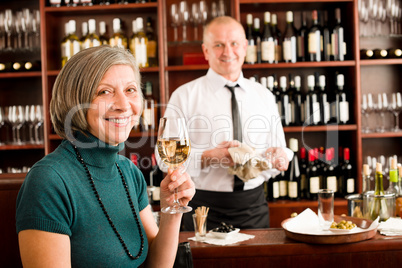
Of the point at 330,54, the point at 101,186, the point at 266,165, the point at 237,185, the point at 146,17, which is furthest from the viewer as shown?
the point at 146,17

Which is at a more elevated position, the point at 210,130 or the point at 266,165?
the point at 210,130

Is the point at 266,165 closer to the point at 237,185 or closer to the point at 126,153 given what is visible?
the point at 237,185

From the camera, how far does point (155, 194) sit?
136 inches

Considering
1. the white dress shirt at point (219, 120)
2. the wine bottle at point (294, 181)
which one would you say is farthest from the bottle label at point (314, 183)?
the white dress shirt at point (219, 120)

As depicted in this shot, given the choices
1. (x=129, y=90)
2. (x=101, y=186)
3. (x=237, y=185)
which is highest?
(x=129, y=90)

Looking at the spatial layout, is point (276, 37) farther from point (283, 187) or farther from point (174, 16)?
point (283, 187)

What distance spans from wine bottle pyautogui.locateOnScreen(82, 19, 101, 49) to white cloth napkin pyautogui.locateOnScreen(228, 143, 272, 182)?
170 cm

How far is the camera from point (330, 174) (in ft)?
11.4

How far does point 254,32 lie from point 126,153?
1.48 metres

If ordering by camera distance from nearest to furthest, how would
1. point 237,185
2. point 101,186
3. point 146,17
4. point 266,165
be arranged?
point 101,186 → point 266,165 → point 237,185 → point 146,17

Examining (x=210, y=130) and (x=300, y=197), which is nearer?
(x=210, y=130)

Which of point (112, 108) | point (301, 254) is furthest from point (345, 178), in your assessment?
point (112, 108)

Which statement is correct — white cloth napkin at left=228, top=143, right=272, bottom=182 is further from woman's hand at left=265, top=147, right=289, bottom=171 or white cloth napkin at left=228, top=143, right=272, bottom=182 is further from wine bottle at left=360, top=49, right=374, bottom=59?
wine bottle at left=360, top=49, right=374, bottom=59

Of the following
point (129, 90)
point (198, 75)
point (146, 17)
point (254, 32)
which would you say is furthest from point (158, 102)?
point (129, 90)
